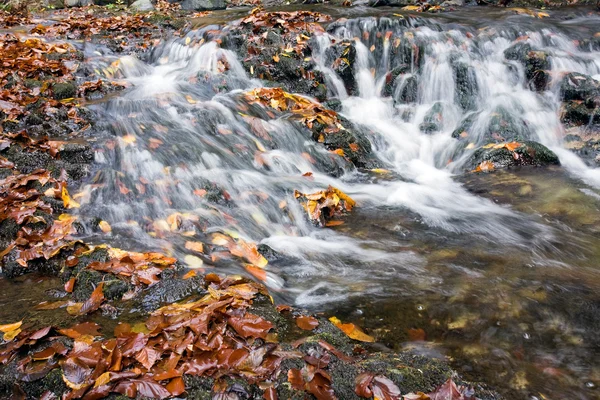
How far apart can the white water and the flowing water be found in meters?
0.03

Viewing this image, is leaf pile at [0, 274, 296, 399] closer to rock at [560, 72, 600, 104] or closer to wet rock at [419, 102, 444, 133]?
wet rock at [419, 102, 444, 133]

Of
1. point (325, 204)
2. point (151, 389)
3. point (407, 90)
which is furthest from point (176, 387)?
point (407, 90)

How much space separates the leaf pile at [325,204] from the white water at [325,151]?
0.15 metres

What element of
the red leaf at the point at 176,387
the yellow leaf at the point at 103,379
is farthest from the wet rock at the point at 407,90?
the yellow leaf at the point at 103,379

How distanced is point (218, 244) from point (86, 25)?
1011cm

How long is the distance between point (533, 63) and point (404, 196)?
555 cm

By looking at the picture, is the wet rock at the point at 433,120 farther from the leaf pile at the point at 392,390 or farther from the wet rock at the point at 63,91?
the leaf pile at the point at 392,390

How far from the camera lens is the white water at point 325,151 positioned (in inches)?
184

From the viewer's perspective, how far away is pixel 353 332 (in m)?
3.12

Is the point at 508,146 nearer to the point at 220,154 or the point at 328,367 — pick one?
the point at 220,154

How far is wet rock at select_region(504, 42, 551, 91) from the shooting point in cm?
896

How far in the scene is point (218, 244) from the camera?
440 centimetres

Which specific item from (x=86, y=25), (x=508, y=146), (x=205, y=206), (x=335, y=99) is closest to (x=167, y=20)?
(x=86, y=25)

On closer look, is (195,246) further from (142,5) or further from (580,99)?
(142,5)
